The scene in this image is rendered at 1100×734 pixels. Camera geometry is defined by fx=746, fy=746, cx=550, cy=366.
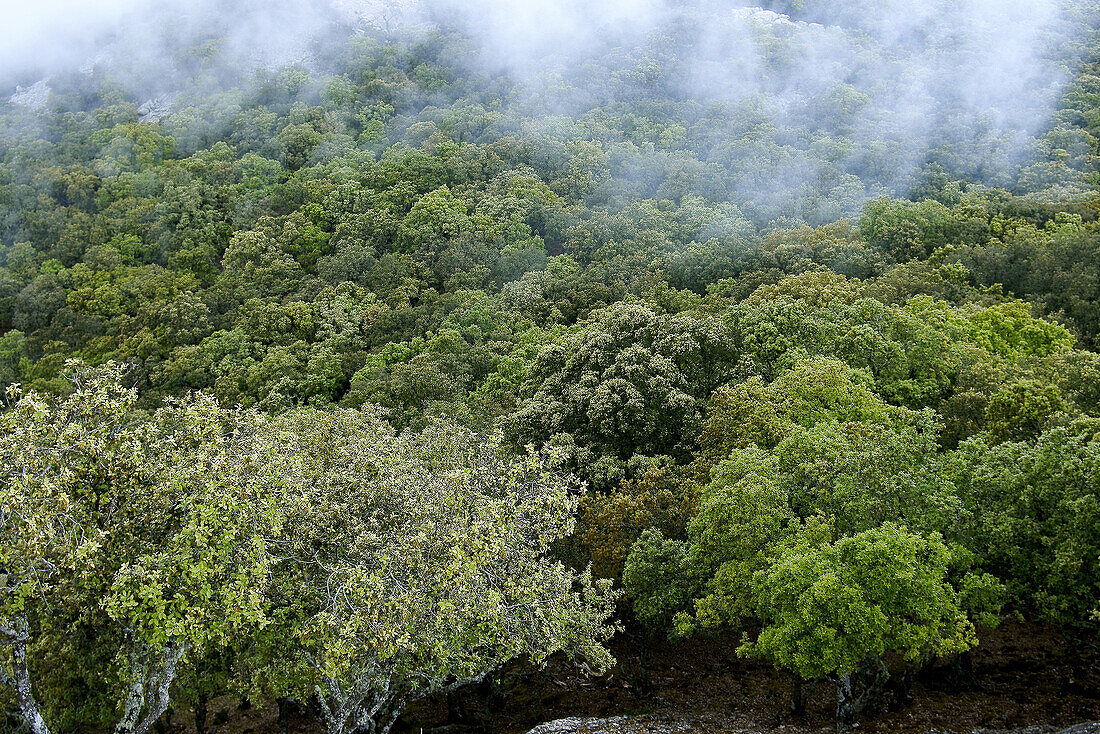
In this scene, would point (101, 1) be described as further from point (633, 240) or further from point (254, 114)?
point (633, 240)

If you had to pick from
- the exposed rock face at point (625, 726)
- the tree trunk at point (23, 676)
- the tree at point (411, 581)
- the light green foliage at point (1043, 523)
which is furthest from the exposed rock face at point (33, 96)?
the light green foliage at point (1043, 523)

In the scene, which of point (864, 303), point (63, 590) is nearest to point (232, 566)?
point (63, 590)

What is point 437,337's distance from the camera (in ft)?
239

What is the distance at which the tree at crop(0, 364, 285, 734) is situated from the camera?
16.9 meters

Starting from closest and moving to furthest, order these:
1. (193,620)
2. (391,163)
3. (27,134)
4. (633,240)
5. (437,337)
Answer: (193,620), (437,337), (633,240), (391,163), (27,134)

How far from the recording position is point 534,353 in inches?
2434

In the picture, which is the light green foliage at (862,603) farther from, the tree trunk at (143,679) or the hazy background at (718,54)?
the hazy background at (718,54)

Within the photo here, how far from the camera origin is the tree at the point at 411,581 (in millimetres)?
19844

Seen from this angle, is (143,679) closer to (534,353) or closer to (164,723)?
(164,723)

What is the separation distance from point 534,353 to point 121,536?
44.5 meters

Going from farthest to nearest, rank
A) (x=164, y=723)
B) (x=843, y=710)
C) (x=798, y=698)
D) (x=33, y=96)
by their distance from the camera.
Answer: (x=33, y=96), (x=164, y=723), (x=798, y=698), (x=843, y=710)

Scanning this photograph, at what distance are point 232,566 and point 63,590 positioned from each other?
4085 millimetres

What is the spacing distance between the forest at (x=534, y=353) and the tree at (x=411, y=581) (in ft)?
0.62

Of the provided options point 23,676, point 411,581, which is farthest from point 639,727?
point 23,676
